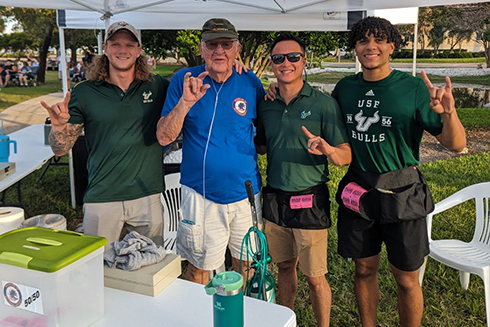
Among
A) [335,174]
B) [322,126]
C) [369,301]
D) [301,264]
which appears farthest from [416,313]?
[335,174]

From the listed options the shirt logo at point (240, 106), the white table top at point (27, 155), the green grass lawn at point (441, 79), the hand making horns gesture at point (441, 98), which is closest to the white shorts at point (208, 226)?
the shirt logo at point (240, 106)

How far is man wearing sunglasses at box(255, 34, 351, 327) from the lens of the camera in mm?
2363

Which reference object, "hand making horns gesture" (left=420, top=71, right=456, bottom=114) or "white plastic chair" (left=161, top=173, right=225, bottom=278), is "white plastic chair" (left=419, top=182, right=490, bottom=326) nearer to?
"hand making horns gesture" (left=420, top=71, right=456, bottom=114)

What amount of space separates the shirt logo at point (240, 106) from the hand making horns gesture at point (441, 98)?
967 millimetres

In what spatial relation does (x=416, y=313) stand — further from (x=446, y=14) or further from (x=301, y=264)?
(x=446, y=14)

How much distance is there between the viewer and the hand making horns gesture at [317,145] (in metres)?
2.15

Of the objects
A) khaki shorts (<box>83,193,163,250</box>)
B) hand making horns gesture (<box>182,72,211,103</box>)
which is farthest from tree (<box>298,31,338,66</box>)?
hand making horns gesture (<box>182,72,211,103</box>)

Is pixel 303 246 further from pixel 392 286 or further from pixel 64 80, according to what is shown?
pixel 64 80

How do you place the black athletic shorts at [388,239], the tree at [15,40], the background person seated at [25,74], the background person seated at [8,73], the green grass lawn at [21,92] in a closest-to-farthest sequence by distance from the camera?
the black athletic shorts at [388,239]
the green grass lawn at [21,92]
the background person seated at [8,73]
the background person seated at [25,74]
the tree at [15,40]

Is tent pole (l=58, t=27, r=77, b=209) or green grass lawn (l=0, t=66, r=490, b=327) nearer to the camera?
green grass lawn (l=0, t=66, r=490, b=327)

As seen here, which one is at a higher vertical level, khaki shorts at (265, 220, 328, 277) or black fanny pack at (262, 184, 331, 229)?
black fanny pack at (262, 184, 331, 229)

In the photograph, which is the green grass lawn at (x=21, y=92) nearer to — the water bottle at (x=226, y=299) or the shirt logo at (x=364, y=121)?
the shirt logo at (x=364, y=121)

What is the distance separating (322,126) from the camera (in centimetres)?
238

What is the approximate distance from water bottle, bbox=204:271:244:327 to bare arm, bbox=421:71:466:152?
4.10 ft
